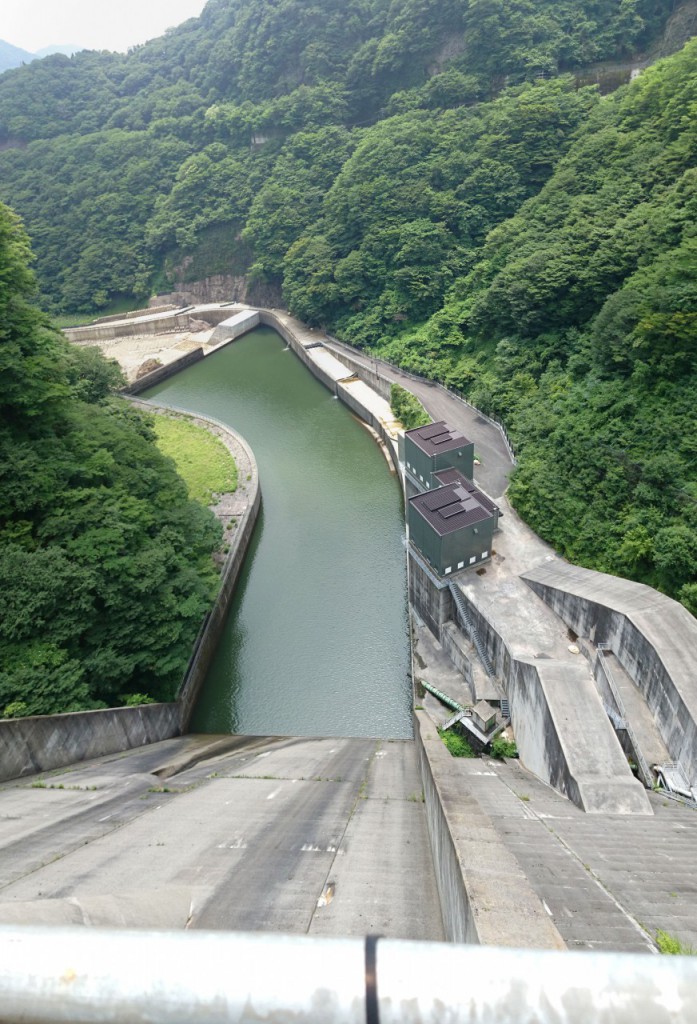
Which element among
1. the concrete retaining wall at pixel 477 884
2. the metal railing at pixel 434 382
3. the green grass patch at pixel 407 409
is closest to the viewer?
the concrete retaining wall at pixel 477 884

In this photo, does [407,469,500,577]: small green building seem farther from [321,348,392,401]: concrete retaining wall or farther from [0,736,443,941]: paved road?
[321,348,392,401]: concrete retaining wall

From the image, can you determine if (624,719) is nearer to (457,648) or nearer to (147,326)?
(457,648)

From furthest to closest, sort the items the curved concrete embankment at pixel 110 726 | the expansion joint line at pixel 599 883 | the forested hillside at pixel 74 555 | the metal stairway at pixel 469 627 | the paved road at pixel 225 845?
the metal stairway at pixel 469 627 < the forested hillside at pixel 74 555 < the curved concrete embankment at pixel 110 726 < the expansion joint line at pixel 599 883 < the paved road at pixel 225 845

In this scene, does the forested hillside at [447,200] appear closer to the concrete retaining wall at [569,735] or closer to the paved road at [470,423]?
the paved road at [470,423]

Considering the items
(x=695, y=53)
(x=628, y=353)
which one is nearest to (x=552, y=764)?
(x=628, y=353)

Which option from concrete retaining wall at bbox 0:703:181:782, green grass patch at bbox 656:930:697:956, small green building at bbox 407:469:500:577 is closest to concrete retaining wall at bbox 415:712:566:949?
green grass patch at bbox 656:930:697:956

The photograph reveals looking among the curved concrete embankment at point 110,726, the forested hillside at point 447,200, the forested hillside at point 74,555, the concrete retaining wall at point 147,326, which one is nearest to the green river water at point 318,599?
the curved concrete embankment at point 110,726

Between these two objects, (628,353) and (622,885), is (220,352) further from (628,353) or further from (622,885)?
(622,885)
